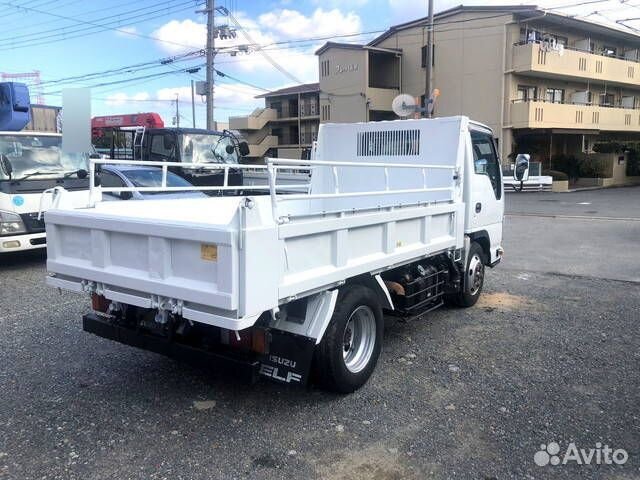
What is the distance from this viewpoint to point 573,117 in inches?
1148

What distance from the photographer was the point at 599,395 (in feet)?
13.7

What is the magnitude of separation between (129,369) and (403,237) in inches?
100

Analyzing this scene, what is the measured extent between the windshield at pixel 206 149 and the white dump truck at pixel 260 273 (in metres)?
8.36

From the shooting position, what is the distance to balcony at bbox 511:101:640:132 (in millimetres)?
27312

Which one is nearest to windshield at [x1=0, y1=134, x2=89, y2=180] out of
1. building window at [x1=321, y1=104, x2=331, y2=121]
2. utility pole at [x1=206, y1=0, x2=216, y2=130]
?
utility pole at [x1=206, y1=0, x2=216, y2=130]

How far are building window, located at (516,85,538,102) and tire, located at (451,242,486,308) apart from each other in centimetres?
2426

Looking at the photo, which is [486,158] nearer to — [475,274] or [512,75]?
[475,274]

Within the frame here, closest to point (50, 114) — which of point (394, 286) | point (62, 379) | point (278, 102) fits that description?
point (62, 379)

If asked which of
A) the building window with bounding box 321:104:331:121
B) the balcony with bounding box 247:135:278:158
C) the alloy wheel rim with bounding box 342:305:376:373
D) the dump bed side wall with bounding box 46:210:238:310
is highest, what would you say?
the building window with bounding box 321:104:331:121

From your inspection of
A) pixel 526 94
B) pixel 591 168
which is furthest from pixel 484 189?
pixel 591 168

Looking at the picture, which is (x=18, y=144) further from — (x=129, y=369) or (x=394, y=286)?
(x=394, y=286)

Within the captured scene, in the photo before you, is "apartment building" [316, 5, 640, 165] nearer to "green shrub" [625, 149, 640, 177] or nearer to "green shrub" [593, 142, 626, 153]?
"green shrub" [593, 142, 626, 153]

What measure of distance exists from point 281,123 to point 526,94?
2364cm

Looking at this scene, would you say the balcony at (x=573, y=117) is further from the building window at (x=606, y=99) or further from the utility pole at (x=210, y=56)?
the utility pole at (x=210, y=56)
